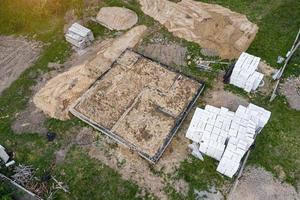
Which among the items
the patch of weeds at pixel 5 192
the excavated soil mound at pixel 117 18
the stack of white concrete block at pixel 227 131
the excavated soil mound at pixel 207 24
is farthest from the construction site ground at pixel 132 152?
the patch of weeds at pixel 5 192

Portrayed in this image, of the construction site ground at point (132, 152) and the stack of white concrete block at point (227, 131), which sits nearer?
the stack of white concrete block at point (227, 131)

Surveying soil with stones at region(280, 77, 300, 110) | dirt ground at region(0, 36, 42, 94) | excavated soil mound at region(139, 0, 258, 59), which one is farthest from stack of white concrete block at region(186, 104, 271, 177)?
dirt ground at region(0, 36, 42, 94)

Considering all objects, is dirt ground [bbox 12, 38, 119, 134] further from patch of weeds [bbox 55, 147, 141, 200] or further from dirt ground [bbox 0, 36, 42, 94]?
patch of weeds [bbox 55, 147, 141, 200]

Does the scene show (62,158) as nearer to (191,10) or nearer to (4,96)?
(4,96)

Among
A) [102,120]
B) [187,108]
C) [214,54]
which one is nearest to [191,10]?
[214,54]

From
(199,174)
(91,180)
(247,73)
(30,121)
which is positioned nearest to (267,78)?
(247,73)

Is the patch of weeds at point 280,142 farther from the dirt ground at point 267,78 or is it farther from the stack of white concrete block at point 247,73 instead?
the stack of white concrete block at point 247,73
